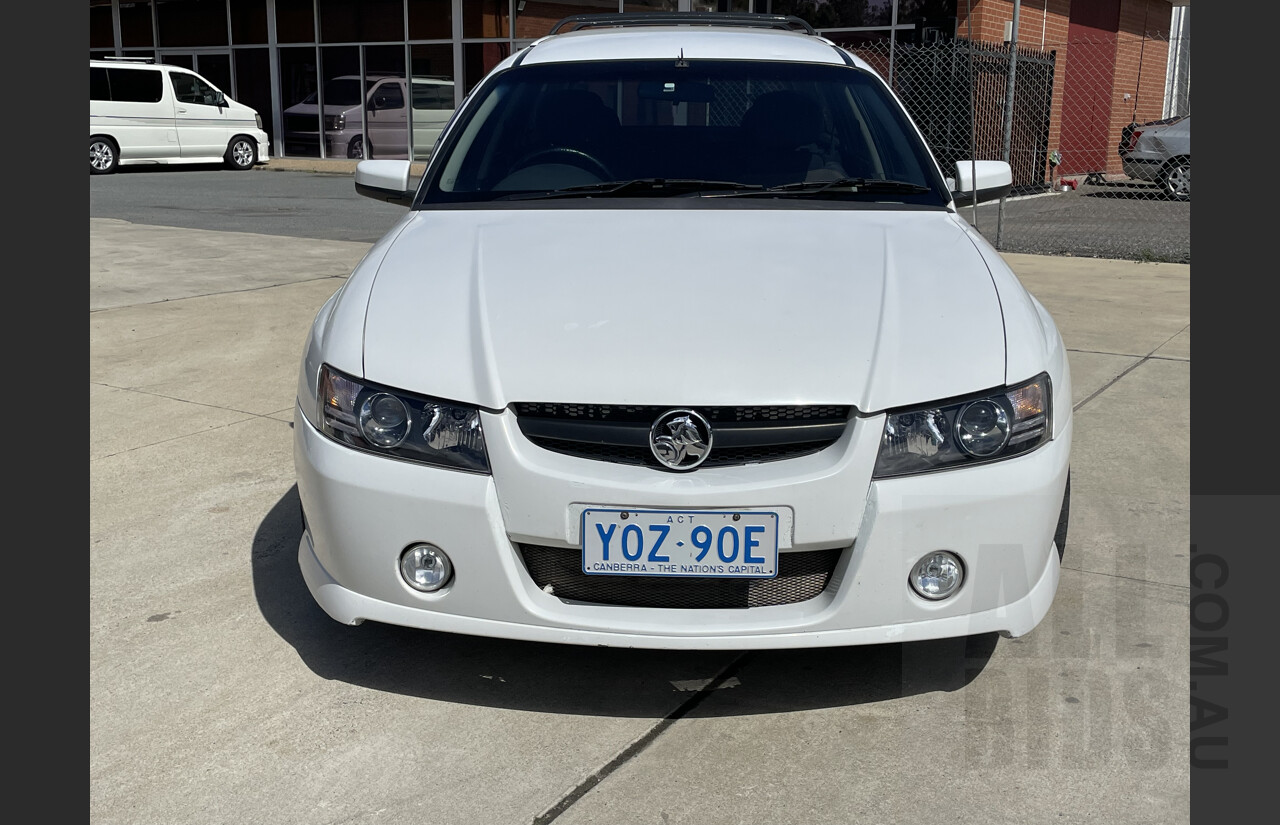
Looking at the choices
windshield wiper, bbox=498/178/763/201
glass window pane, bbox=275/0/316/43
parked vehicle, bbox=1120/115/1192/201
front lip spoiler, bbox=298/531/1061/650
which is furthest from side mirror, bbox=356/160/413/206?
glass window pane, bbox=275/0/316/43

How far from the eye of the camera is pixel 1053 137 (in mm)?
17875

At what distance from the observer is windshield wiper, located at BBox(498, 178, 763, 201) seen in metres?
3.50

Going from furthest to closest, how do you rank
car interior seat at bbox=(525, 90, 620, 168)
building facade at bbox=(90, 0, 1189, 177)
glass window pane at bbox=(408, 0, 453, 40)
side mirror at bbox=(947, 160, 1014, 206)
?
1. glass window pane at bbox=(408, 0, 453, 40)
2. building facade at bbox=(90, 0, 1189, 177)
3. side mirror at bbox=(947, 160, 1014, 206)
4. car interior seat at bbox=(525, 90, 620, 168)

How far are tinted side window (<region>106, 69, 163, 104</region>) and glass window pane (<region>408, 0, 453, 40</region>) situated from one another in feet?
14.9

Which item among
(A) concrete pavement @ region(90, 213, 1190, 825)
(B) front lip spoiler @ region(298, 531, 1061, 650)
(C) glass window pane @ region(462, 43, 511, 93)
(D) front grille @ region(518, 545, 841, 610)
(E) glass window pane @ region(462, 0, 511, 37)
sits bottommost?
(A) concrete pavement @ region(90, 213, 1190, 825)

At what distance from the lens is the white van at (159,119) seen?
792 inches

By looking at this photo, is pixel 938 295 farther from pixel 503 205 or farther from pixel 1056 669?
pixel 503 205

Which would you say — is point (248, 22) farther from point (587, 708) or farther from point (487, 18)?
point (587, 708)

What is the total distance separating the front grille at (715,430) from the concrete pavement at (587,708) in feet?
2.19

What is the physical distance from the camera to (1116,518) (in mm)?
4008

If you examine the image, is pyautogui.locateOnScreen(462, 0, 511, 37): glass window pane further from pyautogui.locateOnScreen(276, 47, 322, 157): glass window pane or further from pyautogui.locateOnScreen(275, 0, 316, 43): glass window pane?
pyautogui.locateOnScreen(276, 47, 322, 157): glass window pane

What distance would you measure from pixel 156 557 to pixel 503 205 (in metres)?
1.56

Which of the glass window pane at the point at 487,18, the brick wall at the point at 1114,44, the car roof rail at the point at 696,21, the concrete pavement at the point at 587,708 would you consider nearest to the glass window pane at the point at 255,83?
the glass window pane at the point at 487,18

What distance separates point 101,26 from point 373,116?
870 centimetres
